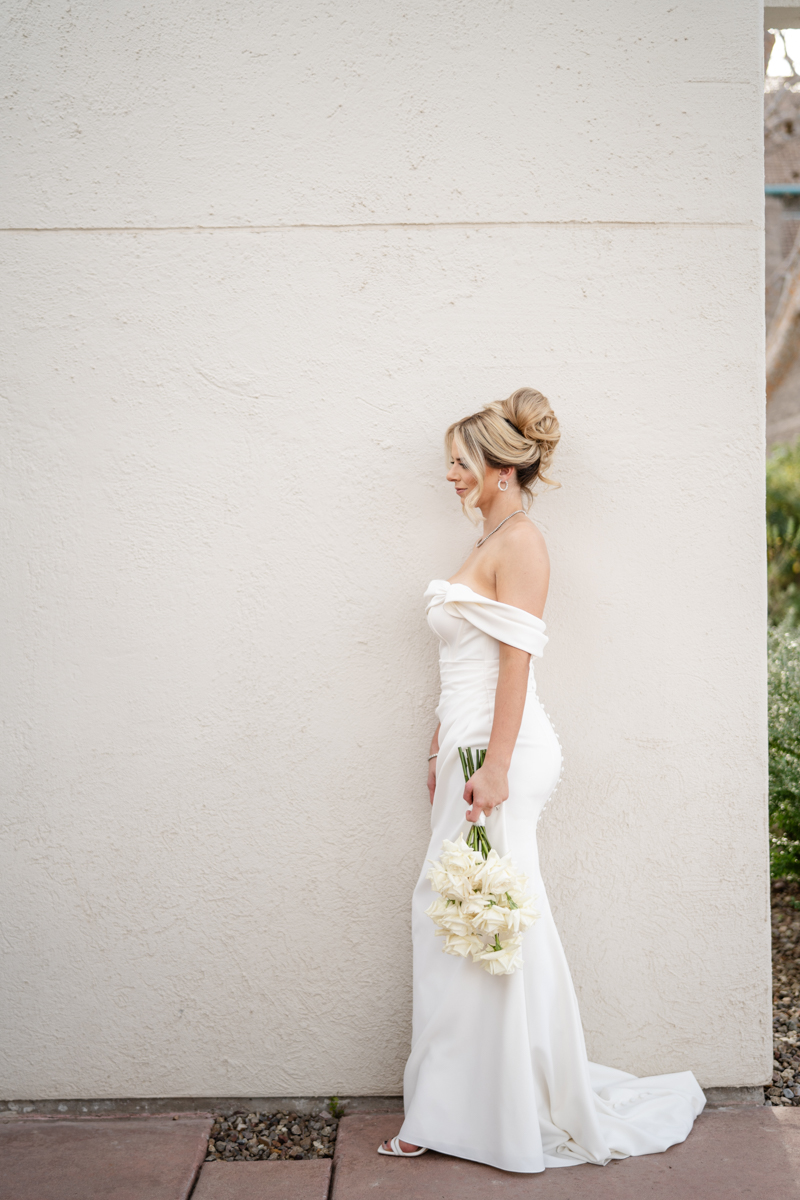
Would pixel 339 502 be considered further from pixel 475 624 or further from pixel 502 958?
pixel 502 958

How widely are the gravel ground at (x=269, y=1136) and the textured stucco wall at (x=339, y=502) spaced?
11cm

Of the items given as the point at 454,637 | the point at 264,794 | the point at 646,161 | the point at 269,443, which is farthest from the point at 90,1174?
the point at 646,161

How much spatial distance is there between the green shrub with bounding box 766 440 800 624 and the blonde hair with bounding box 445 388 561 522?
466 centimetres

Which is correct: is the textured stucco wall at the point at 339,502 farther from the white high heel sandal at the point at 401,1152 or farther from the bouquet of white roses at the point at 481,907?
the bouquet of white roses at the point at 481,907

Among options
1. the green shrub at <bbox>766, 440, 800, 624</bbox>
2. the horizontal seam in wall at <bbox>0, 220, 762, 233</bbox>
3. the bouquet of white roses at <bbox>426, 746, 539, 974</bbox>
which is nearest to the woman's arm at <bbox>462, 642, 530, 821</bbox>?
the bouquet of white roses at <bbox>426, 746, 539, 974</bbox>

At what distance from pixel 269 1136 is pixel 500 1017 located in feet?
3.13

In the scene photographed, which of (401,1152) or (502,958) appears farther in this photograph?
(401,1152)

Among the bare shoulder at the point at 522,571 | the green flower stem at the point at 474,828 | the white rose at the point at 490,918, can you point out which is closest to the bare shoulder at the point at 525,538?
the bare shoulder at the point at 522,571

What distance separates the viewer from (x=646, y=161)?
2.91 m

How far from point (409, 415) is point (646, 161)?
1200 mm

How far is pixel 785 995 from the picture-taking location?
3572 millimetres

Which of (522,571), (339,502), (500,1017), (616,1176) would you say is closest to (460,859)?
(500,1017)

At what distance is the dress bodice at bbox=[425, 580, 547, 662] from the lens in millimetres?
2543

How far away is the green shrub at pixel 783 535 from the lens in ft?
24.2
